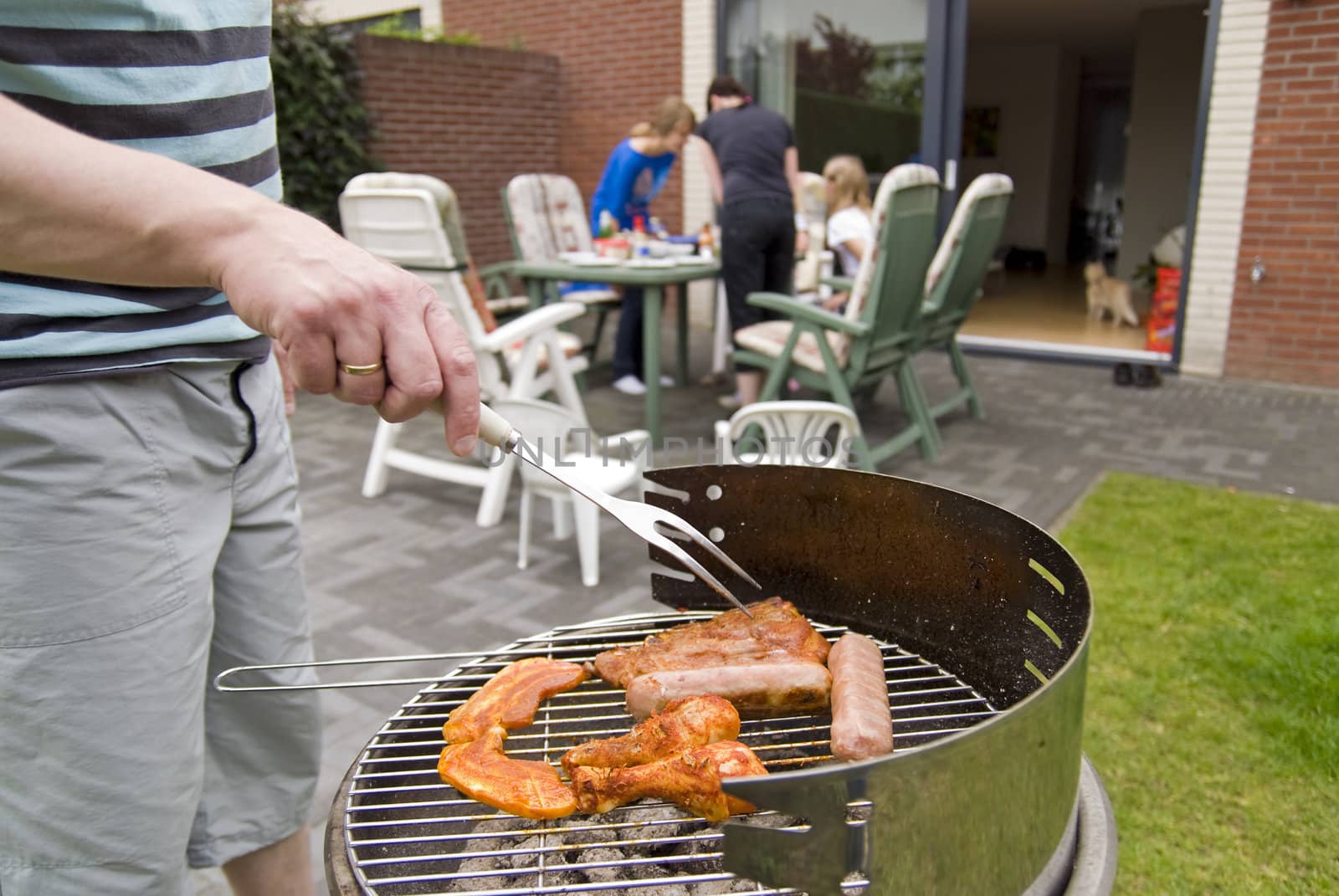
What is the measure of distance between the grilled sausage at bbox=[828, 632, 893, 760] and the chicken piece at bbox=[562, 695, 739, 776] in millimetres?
147

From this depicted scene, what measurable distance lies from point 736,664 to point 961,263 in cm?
411

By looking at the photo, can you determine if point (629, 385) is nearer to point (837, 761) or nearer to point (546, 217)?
point (546, 217)

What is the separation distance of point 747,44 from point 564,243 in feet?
9.17

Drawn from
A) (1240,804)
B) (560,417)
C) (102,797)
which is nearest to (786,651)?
(102,797)

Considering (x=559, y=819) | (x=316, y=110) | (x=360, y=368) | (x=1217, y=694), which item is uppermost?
(x=316, y=110)

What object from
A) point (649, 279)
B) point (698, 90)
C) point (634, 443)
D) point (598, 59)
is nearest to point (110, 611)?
point (634, 443)

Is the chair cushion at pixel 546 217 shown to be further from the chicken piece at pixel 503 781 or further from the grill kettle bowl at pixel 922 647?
the chicken piece at pixel 503 781

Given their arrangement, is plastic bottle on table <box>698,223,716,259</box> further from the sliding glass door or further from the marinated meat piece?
the marinated meat piece

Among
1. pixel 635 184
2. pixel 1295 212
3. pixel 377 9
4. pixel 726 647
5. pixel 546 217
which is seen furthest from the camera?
pixel 377 9

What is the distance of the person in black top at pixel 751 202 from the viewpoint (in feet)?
17.1

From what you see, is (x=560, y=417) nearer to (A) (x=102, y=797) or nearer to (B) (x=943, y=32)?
(A) (x=102, y=797)

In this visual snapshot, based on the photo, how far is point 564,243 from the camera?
699cm

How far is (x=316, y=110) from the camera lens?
24.4 feet

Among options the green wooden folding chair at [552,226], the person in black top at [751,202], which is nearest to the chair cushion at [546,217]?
the green wooden folding chair at [552,226]
